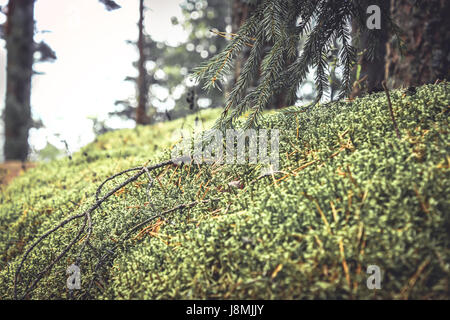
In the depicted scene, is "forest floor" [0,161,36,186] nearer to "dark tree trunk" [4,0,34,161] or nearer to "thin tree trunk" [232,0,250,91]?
"dark tree trunk" [4,0,34,161]

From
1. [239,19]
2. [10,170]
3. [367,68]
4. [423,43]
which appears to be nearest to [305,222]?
[423,43]

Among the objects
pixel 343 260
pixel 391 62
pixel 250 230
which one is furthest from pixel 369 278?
pixel 391 62

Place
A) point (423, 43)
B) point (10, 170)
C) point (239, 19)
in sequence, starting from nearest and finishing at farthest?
point (423, 43) → point (239, 19) → point (10, 170)

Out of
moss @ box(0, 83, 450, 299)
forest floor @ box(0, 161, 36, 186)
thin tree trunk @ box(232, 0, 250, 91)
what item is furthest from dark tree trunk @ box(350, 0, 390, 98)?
forest floor @ box(0, 161, 36, 186)

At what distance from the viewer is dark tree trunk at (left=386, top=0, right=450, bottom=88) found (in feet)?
8.87

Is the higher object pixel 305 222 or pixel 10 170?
pixel 10 170

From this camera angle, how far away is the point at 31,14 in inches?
296

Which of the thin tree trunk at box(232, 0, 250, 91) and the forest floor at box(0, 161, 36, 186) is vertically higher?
the thin tree trunk at box(232, 0, 250, 91)

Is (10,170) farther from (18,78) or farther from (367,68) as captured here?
(367,68)

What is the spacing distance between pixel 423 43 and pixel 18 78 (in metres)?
9.36

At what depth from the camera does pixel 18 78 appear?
24.8ft

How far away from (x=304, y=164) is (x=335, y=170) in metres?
0.25

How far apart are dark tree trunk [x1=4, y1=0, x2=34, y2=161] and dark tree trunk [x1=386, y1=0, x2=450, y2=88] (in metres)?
8.63

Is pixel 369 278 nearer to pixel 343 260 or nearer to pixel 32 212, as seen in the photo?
pixel 343 260
